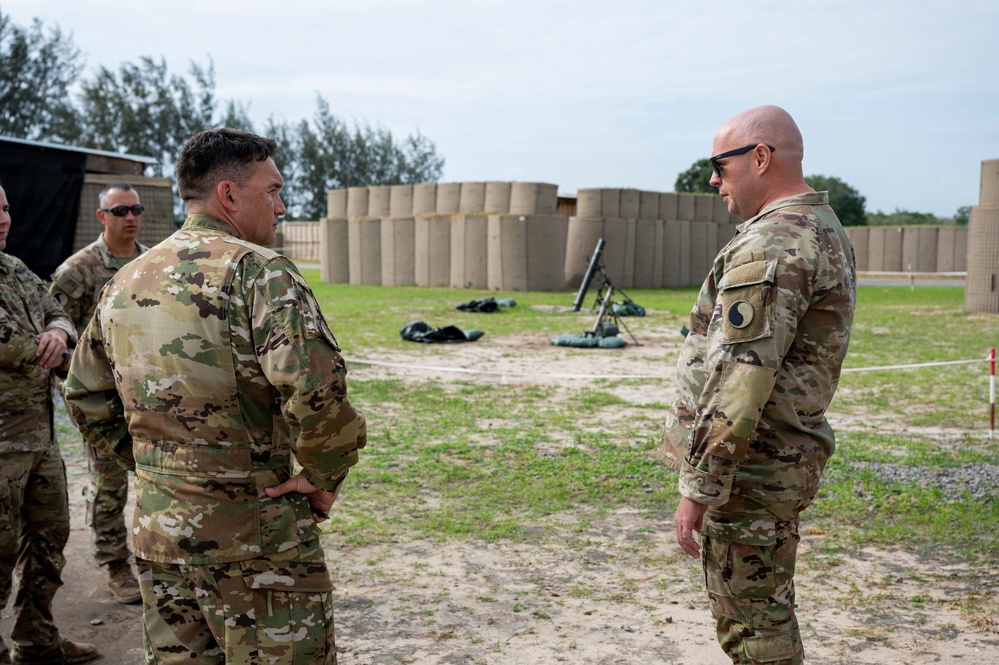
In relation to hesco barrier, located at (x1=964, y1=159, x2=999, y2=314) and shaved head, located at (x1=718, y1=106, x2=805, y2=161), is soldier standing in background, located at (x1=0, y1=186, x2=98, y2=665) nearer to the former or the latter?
shaved head, located at (x1=718, y1=106, x2=805, y2=161)

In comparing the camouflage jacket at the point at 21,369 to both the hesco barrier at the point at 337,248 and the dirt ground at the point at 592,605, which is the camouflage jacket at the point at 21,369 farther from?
the hesco barrier at the point at 337,248

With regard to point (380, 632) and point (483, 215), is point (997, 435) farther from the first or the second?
point (483, 215)

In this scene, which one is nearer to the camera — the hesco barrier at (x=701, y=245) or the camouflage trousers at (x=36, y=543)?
the camouflage trousers at (x=36, y=543)

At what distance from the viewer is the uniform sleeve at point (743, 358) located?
7.95 feet

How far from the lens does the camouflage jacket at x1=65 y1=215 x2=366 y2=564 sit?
219 centimetres

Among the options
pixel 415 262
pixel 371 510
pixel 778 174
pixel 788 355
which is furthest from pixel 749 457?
pixel 415 262

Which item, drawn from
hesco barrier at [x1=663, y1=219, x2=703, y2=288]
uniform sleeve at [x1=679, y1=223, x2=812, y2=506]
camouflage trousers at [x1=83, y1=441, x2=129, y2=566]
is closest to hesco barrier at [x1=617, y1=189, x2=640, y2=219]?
hesco barrier at [x1=663, y1=219, x2=703, y2=288]

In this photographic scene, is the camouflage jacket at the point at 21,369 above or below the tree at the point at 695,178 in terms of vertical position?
below

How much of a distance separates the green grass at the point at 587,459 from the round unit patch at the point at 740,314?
2.75 meters

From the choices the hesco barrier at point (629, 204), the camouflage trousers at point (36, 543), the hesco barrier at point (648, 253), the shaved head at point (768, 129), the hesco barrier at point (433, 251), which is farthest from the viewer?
the hesco barrier at point (648, 253)

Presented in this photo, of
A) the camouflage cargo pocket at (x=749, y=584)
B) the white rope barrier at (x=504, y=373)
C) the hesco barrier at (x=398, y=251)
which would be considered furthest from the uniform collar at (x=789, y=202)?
the hesco barrier at (x=398, y=251)

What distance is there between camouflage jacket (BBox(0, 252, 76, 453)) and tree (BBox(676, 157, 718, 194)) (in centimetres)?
4793

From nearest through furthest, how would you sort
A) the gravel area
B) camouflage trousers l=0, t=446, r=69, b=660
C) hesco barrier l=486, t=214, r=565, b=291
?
camouflage trousers l=0, t=446, r=69, b=660
the gravel area
hesco barrier l=486, t=214, r=565, b=291

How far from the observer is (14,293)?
11.9 feet
